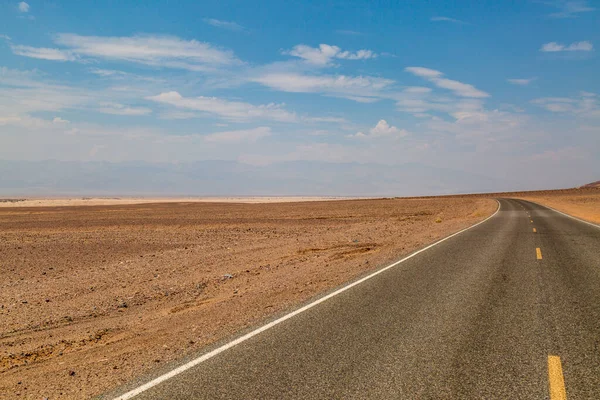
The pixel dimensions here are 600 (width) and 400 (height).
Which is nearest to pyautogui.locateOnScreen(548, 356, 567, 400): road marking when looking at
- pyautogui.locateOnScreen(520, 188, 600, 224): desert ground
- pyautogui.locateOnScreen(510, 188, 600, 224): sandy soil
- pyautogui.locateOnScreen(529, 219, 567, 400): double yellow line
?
pyautogui.locateOnScreen(529, 219, 567, 400): double yellow line

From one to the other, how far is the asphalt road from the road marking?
2 centimetres

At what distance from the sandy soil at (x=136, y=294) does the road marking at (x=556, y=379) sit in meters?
4.32

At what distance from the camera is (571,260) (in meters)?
13.2

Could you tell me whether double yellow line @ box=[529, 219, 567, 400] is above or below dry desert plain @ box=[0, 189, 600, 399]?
above

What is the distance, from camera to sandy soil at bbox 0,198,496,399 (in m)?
6.31

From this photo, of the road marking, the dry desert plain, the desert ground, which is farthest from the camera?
the desert ground

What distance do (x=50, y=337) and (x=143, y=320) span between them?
68.2 inches

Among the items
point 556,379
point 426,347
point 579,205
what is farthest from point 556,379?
point 579,205

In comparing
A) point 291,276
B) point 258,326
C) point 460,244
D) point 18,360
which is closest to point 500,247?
point 460,244

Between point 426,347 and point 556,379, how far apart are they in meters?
1.55

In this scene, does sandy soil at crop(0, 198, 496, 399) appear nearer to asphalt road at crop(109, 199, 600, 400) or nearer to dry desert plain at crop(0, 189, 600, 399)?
dry desert plain at crop(0, 189, 600, 399)

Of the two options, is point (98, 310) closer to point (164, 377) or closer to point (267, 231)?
point (164, 377)

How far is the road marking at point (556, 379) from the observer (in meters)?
4.53

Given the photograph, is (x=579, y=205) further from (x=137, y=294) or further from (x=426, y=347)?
(x=426, y=347)
